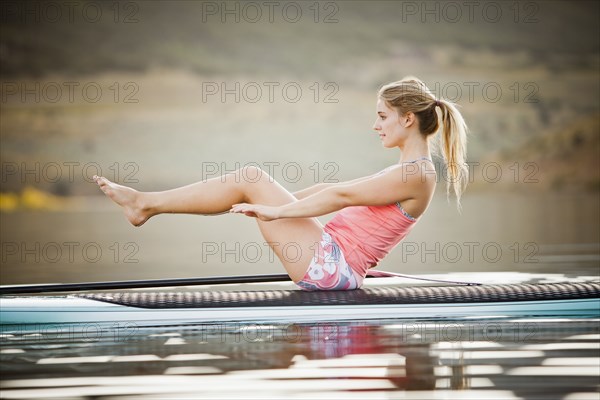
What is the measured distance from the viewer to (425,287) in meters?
4.65

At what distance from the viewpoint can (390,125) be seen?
4.27 meters

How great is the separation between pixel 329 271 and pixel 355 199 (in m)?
0.41

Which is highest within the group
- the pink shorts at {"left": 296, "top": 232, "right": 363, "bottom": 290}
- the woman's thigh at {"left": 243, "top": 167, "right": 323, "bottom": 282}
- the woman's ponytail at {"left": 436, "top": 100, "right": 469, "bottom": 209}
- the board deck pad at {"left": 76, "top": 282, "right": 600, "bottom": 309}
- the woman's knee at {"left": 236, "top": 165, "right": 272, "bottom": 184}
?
the woman's ponytail at {"left": 436, "top": 100, "right": 469, "bottom": 209}

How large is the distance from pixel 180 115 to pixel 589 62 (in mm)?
18432

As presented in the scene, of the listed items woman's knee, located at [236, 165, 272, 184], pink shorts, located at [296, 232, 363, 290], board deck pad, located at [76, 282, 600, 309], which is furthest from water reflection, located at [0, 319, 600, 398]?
woman's knee, located at [236, 165, 272, 184]

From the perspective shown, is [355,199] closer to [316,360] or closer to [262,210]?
[262,210]

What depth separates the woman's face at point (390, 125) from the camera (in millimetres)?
4262

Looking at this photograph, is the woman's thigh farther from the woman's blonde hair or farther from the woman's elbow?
the woman's blonde hair

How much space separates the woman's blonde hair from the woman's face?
0.02m

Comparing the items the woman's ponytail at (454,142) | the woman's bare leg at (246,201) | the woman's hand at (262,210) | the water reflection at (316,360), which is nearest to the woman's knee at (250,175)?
the woman's bare leg at (246,201)

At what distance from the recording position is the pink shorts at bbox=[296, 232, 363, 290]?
4316 mm

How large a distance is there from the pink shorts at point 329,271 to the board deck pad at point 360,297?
5 centimetres

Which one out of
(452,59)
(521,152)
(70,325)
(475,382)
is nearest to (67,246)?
(70,325)

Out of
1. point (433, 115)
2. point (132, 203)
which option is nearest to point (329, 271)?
point (433, 115)
